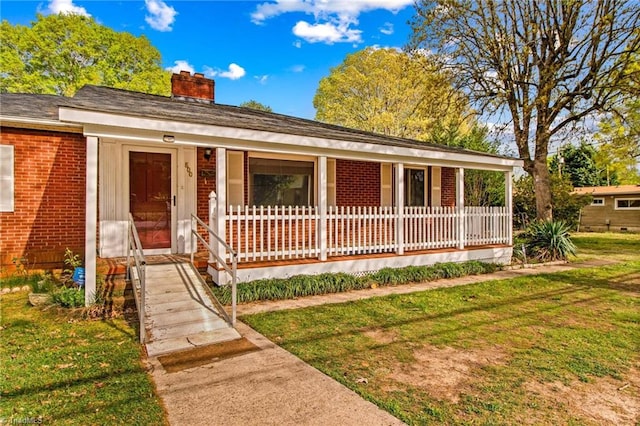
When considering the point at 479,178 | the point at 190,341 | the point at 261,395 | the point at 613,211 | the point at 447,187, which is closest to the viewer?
the point at 261,395

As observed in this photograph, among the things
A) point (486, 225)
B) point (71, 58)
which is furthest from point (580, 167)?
point (71, 58)

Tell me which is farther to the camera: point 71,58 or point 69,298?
point 71,58

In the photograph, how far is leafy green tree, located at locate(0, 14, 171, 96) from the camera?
23.1 meters

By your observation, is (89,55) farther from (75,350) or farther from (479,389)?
(479,389)

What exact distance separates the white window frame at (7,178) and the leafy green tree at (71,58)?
68.1 ft

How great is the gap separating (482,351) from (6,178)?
28.6 ft

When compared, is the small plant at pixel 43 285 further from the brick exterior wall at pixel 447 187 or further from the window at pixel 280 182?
the brick exterior wall at pixel 447 187

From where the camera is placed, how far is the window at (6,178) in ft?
23.0

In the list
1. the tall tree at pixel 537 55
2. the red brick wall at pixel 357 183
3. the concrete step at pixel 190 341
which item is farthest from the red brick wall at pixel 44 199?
the tall tree at pixel 537 55

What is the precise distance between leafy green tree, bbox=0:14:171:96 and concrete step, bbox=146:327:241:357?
25.9 m

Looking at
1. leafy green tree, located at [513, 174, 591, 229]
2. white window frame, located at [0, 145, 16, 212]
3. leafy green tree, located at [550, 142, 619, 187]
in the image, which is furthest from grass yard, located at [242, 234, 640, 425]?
leafy green tree, located at [550, 142, 619, 187]

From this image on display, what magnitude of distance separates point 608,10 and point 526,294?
11295 millimetres

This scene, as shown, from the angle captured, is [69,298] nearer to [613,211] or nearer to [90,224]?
[90,224]

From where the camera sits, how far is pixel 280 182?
9102mm
